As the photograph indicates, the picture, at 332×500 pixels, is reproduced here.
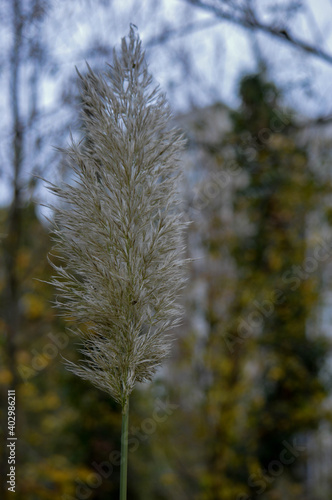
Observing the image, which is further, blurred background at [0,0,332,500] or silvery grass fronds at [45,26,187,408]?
blurred background at [0,0,332,500]

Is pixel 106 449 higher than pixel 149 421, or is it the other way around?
pixel 149 421

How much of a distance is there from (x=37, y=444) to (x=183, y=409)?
6.40 ft

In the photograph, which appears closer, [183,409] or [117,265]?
[117,265]

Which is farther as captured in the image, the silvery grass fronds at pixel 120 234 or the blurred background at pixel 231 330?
the blurred background at pixel 231 330

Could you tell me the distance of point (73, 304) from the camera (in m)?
0.85

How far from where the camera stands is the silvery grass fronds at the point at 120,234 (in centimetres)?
84

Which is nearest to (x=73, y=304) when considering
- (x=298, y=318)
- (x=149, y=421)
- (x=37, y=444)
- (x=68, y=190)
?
(x=68, y=190)

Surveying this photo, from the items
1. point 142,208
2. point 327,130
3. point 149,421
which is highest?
point 327,130

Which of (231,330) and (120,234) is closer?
(120,234)

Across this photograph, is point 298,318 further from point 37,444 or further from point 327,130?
point 37,444

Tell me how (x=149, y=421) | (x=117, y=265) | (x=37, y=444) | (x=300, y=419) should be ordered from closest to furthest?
(x=117, y=265) → (x=149, y=421) → (x=300, y=419) → (x=37, y=444)

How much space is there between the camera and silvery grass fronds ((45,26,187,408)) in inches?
33.0

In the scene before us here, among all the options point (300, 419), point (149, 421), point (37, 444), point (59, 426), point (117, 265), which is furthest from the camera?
point (37, 444)

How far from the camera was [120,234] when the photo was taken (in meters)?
0.85
